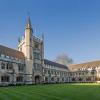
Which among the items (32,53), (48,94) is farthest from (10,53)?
(48,94)

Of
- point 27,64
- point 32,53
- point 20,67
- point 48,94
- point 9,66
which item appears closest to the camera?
point 48,94

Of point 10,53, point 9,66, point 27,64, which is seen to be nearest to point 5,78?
point 9,66

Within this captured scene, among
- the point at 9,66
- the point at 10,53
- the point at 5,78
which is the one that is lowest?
the point at 5,78

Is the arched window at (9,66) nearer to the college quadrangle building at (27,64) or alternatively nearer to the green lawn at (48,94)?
the college quadrangle building at (27,64)

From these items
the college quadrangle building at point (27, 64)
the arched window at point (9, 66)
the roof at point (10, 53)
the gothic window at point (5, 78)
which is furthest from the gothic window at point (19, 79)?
the roof at point (10, 53)

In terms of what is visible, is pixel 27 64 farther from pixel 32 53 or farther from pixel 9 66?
pixel 9 66

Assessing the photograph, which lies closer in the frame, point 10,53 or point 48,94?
point 48,94

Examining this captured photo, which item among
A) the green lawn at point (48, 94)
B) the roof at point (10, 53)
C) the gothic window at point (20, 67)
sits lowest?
the green lawn at point (48, 94)

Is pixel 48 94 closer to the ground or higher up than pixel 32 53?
closer to the ground

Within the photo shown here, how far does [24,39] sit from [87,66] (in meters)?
32.3

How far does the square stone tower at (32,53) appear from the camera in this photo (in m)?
47.6

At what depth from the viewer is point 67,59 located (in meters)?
99.3

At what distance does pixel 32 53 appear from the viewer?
4900 centimetres

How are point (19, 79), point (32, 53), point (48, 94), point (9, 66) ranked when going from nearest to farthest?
point (48, 94), point (9, 66), point (19, 79), point (32, 53)
